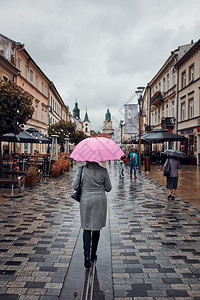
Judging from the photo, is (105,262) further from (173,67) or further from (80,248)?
(173,67)

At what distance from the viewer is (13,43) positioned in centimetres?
2441

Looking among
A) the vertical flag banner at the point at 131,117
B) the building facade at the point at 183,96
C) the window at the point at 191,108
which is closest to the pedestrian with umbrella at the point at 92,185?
the vertical flag banner at the point at 131,117

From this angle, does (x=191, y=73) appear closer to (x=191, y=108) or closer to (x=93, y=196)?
(x=191, y=108)

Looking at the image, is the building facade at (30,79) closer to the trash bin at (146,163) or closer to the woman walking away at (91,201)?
the trash bin at (146,163)

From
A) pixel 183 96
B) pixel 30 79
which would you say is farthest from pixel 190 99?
pixel 30 79

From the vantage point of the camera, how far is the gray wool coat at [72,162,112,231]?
Answer: 12.6 feet

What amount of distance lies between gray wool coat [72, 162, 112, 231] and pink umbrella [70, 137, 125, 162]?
0.74ft

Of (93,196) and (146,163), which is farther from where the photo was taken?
(146,163)

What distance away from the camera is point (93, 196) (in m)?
3.85

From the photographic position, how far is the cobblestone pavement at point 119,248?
130 inches

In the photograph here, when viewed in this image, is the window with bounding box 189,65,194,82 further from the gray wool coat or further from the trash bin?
the gray wool coat

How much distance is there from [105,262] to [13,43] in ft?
79.9

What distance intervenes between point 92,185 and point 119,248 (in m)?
1.48

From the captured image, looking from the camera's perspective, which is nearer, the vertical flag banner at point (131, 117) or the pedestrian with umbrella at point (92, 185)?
the pedestrian with umbrella at point (92, 185)
